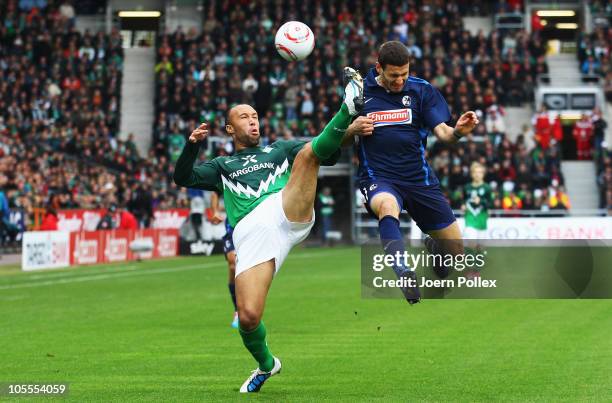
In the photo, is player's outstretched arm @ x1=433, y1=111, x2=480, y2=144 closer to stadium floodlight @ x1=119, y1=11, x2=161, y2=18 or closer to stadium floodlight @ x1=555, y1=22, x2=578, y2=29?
stadium floodlight @ x1=555, y1=22, x2=578, y2=29

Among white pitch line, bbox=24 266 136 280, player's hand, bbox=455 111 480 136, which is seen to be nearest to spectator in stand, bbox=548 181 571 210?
white pitch line, bbox=24 266 136 280

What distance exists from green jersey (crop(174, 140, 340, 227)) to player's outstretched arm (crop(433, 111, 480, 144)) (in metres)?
1.08

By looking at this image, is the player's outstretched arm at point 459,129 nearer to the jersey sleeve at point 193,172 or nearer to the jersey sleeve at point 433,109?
the jersey sleeve at point 433,109

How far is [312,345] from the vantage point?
1327 centimetres

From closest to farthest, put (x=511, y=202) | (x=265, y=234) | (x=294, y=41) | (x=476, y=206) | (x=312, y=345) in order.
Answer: (x=265, y=234), (x=294, y=41), (x=312, y=345), (x=476, y=206), (x=511, y=202)

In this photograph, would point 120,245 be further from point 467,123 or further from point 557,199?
point 467,123

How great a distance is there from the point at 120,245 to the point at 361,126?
23.7m

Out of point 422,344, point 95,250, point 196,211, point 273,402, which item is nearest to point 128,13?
point 196,211

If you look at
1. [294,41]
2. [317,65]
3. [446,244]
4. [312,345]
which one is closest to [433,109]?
[446,244]

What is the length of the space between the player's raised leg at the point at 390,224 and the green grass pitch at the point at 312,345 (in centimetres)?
112

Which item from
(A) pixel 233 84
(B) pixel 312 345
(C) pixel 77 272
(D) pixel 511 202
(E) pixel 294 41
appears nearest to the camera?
(E) pixel 294 41

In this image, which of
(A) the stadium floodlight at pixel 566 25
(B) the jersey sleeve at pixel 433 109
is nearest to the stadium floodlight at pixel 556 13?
(A) the stadium floodlight at pixel 566 25

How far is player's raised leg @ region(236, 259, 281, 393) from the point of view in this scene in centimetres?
958

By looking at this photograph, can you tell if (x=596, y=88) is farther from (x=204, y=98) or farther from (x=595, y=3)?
(x=204, y=98)
